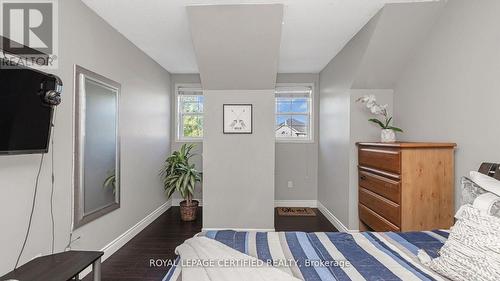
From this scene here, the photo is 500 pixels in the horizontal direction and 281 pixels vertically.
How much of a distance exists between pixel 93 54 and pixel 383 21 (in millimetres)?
2895

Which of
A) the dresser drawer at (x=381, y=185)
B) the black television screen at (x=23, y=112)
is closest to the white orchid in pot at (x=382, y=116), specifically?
the dresser drawer at (x=381, y=185)

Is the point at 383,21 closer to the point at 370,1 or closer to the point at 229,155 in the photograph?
the point at 370,1

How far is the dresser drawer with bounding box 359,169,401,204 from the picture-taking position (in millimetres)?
2242

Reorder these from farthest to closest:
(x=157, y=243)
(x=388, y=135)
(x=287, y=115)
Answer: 1. (x=287, y=115)
2. (x=157, y=243)
3. (x=388, y=135)

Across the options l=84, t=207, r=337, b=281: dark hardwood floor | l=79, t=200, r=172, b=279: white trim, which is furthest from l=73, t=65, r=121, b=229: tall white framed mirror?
l=84, t=207, r=337, b=281: dark hardwood floor

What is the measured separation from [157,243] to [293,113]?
3.25 metres

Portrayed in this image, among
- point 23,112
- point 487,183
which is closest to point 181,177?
point 23,112

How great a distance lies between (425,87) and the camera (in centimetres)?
257

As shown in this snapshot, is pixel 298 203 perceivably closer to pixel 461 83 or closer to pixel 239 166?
pixel 239 166

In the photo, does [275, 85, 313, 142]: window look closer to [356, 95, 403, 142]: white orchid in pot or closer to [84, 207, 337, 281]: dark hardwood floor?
[84, 207, 337, 281]: dark hardwood floor

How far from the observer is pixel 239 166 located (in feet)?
12.0

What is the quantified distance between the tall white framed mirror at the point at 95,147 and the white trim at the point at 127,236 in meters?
0.38

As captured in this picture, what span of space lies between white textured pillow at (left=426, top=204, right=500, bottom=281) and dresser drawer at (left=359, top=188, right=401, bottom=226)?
109 cm

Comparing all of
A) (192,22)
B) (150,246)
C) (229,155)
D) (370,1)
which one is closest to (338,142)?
(229,155)
